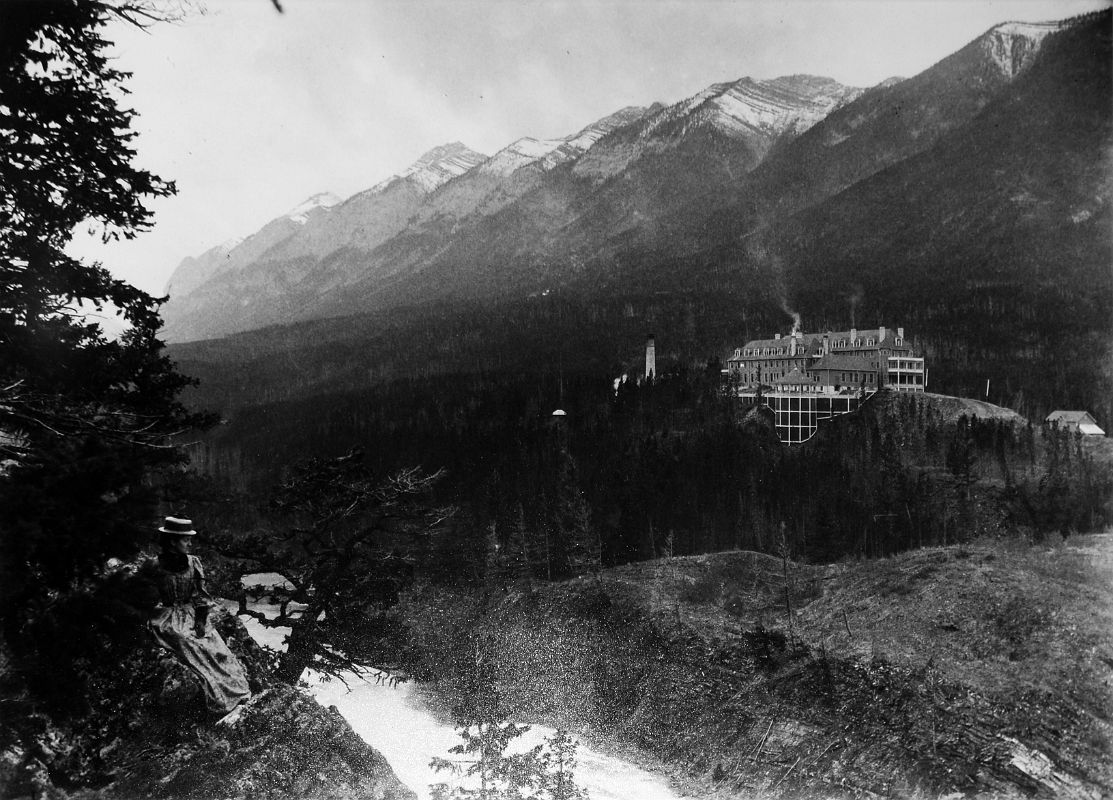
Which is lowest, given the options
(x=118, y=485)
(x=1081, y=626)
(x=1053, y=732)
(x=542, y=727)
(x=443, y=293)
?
(x=542, y=727)

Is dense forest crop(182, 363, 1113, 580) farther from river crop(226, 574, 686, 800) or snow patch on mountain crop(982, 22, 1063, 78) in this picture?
snow patch on mountain crop(982, 22, 1063, 78)

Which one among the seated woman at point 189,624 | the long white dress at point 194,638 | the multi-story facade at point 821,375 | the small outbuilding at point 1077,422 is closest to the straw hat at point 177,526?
the seated woman at point 189,624

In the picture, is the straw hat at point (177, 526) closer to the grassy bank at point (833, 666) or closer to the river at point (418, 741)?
the river at point (418, 741)

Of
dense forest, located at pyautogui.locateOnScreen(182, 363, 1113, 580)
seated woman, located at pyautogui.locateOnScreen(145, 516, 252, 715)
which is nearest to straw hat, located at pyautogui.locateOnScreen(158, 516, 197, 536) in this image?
seated woman, located at pyautogui.locateOnScreen(145, 516, 252, 715)

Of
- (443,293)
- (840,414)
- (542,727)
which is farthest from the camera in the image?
(443,293)

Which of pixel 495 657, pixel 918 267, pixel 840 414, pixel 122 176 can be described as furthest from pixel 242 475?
pixel 918 267

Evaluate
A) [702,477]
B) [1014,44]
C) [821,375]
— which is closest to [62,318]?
[702,477]

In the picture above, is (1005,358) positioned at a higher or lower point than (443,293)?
lower

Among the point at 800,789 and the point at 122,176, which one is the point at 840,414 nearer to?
the point at 800,789
